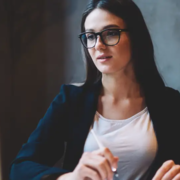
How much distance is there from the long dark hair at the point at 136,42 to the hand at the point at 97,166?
43 cm

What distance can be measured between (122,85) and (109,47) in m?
0.19

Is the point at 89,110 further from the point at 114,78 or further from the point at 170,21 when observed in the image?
the point at 170,21

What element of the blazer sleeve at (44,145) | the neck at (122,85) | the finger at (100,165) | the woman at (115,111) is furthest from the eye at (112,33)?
the finger at (100,165)

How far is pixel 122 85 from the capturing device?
3.09 ft

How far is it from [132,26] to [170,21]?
1.30 ft

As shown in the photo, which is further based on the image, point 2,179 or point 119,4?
point 2,179

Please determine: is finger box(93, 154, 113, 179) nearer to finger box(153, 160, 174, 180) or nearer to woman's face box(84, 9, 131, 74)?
finger box(153, 160, 174, 180)

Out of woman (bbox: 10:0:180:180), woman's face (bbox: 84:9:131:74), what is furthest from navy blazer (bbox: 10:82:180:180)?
woman's face (bbox: 84:9:131:74)

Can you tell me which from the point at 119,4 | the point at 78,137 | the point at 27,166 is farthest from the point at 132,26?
the point at 27,166

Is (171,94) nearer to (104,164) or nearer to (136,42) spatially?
(136,42)

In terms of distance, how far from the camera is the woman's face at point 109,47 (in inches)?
31.9

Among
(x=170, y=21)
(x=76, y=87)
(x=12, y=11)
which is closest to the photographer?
(x=76, y=87)

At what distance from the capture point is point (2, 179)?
145 cm

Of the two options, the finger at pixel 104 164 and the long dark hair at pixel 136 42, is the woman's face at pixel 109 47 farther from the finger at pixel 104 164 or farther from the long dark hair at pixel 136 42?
the finger at pixel 104 164
